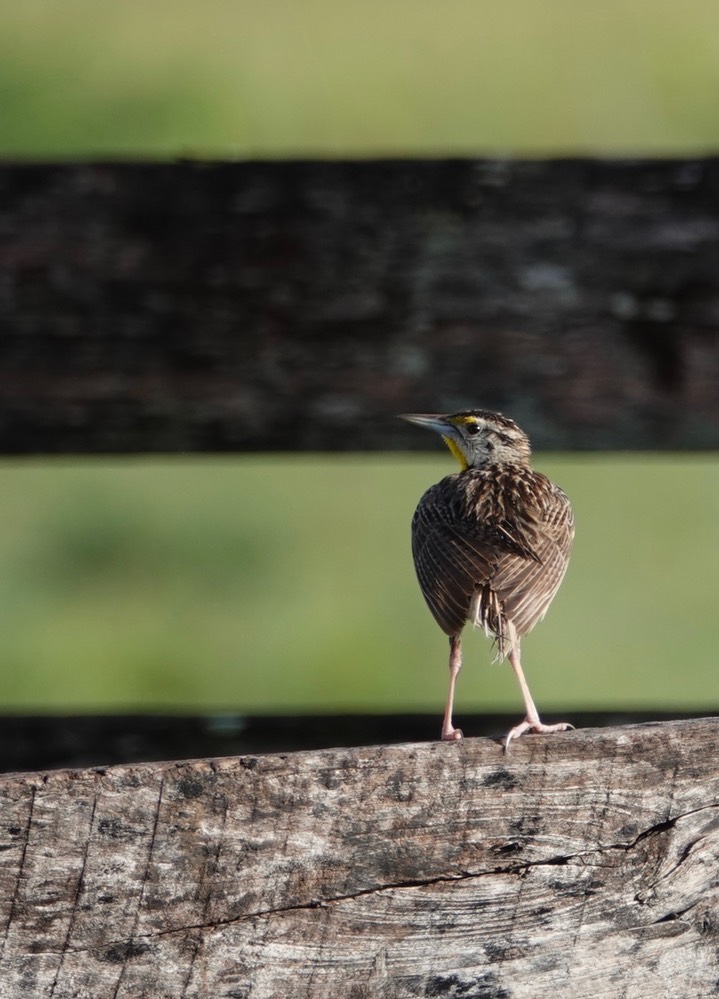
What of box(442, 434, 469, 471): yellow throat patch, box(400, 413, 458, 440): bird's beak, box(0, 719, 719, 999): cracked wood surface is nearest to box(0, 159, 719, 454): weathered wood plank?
box(400, 413, 458, 440): bird's beak

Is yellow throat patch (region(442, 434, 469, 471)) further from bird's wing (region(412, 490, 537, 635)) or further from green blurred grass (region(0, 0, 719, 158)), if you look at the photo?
green blurred grass (region(0, 0, 719, 158))

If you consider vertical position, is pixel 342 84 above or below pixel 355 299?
above

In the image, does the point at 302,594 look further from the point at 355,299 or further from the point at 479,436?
the point at 355,299

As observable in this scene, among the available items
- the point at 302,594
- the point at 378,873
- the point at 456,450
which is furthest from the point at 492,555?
the point at 302,594

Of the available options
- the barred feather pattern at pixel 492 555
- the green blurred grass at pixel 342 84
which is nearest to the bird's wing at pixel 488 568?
the barred feather pattern at pixel 492 555

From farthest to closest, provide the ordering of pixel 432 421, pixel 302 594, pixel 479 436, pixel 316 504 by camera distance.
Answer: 1. pixel 316 504
2. pixel 302 594
3. pixel 479 436
4. pixel 432 421

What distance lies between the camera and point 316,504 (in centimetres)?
1273

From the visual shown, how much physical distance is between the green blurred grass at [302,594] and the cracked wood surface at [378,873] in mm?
5636

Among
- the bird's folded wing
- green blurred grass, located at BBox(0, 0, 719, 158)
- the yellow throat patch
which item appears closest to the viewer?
the bird's folded wing

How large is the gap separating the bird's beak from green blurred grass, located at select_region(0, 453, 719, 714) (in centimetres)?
407

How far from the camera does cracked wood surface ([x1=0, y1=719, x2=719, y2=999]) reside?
2.41m

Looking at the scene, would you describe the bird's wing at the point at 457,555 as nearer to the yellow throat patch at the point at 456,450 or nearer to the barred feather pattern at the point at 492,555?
the barred feather pattern at the point at 492,555

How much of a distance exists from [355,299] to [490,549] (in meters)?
0.72

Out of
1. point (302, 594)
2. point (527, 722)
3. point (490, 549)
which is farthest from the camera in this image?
point (302, 594)
